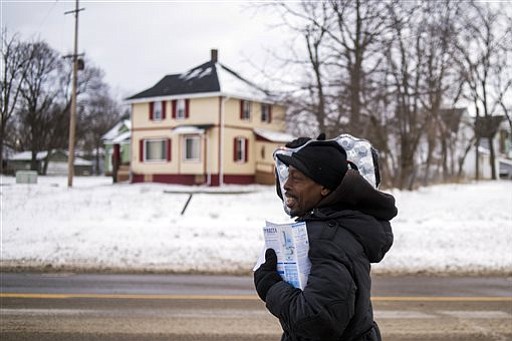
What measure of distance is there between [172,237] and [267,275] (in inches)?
430

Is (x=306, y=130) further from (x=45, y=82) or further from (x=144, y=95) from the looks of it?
(x=144, y=95)

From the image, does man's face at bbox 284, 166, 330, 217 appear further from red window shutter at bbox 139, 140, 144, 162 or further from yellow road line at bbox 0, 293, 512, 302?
red window shutter at bbox 139, 140, 144, 162

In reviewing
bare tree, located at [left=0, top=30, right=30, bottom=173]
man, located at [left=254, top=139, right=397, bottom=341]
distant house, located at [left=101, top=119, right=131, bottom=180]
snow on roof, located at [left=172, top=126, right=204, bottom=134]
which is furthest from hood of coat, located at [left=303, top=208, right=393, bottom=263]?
distant house, located at [left=101, top=119, right=131, bottom=180]

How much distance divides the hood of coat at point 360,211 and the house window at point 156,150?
114 ft

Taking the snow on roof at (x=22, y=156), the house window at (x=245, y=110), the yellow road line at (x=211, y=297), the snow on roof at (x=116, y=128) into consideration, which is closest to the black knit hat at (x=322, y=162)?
the yellow road line at (x=211, y=297)

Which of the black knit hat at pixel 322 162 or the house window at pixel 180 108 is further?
the house window at pixel 180 108

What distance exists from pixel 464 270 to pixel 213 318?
620 cm

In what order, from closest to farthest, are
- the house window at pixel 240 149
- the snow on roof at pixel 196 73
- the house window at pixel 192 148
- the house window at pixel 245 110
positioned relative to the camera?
the house window at pixel 192 148, the house window at pixel 240 149, the house window at pixel 245 110, the snow on roof at pixel 196 73

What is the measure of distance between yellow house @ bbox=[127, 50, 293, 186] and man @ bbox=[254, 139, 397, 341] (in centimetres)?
3213

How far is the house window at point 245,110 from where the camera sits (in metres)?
36.3

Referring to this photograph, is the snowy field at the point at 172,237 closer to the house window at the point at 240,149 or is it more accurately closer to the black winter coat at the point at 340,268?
the black winter coat at the point at 340,268

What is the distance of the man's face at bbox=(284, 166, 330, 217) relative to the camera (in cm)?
227

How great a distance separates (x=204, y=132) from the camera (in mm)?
34906

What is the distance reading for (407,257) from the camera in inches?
460
